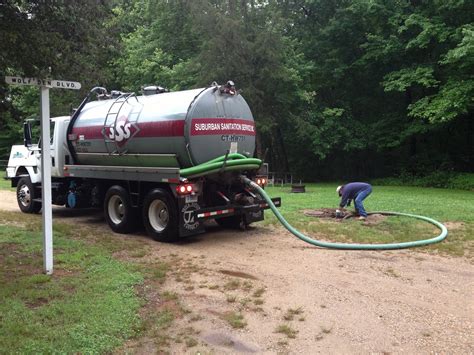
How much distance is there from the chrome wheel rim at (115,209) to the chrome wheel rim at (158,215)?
1255 mm

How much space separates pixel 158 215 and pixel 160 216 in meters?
0.06

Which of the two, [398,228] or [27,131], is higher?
[27,131]

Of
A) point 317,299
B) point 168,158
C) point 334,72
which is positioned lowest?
point 317,299

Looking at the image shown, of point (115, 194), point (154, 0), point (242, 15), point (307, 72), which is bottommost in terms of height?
point (115, 194)

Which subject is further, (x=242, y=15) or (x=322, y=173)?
(x=322, y=173)

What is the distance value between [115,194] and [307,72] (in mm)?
20836

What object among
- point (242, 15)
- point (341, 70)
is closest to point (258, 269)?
point (242, 15)

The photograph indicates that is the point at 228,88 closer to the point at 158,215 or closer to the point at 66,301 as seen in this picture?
the point at 158,215

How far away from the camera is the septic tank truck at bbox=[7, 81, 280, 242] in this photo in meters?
8.99

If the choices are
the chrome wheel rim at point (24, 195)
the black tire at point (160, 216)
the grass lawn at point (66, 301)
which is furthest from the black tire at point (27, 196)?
the black tire at point (160, 216)

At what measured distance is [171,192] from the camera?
30.6 ft

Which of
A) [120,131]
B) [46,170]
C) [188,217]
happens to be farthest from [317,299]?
[120,131]

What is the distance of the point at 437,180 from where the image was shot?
26.6 metres

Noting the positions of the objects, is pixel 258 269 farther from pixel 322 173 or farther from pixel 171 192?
pixel 322 173
